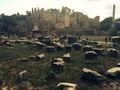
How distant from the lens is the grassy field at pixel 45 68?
629 inches

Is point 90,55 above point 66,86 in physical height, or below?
above

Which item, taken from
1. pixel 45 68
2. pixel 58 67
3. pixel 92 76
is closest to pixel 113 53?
pixel 58 67

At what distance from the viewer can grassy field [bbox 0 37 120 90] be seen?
16.0 m

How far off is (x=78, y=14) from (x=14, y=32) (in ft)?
154

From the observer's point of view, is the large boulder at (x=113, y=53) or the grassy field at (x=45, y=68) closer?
the grassy field at (x=45, y=68)

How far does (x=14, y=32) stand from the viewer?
4825 cm

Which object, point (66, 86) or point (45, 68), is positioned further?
point (45, 68)

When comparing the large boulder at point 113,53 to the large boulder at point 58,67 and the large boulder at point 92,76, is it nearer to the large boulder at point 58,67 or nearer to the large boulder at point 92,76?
the large boulder at point 58,67

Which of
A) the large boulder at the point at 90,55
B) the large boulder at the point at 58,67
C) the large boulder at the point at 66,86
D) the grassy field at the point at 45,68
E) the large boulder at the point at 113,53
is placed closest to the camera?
the large boulder at the point at 66,86

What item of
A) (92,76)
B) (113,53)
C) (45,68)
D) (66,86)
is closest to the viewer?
(66,86)

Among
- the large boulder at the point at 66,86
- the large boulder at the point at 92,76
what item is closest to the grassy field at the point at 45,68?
the large boulder at the point at 92,76

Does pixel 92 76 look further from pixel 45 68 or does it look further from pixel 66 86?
pixel 45 68

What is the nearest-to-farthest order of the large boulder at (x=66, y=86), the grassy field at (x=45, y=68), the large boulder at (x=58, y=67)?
the large boulder at (x=66, y=86) → the grassy field at (x=45, y=68) → the large boulder at (x=58, y=67)

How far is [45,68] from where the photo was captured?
1966cm
